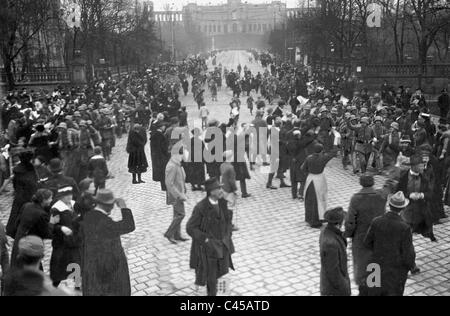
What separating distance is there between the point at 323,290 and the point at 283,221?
4.48 meters

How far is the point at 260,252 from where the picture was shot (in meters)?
8.70

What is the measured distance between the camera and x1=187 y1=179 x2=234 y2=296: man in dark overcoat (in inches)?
251

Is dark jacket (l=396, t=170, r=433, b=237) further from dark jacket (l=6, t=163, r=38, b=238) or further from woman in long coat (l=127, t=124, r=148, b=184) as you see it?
woman in long coat (l=127, t=124, r=148, b=184)

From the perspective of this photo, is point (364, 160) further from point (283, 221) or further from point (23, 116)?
point (23, 116)

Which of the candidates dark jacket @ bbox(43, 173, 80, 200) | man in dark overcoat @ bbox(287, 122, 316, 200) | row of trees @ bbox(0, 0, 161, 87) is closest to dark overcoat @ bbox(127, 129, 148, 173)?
man in dark overcoat @ bbox(287, 122, 316, 200)

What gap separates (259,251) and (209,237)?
8.44 feet

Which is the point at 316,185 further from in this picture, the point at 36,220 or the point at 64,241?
the point at 36,220

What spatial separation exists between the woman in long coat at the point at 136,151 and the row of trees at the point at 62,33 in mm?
20525

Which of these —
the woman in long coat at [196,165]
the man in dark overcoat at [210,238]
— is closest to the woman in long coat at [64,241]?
the man in dark overcoat at [210,238]

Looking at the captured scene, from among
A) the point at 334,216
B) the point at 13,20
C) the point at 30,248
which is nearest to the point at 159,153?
the point at 334,216

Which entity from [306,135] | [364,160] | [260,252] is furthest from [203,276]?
[364,160]

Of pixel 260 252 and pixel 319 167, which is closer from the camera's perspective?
pixel 260 252

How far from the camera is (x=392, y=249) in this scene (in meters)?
5.87

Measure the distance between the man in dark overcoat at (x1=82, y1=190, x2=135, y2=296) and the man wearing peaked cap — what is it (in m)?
2.80
